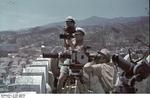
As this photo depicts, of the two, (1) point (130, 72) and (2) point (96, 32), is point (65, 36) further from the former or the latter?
(1) point (130, 72)

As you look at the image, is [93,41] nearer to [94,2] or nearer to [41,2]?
[94,2]

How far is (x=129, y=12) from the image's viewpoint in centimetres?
150

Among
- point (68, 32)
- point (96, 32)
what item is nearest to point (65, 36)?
point (68, 32)

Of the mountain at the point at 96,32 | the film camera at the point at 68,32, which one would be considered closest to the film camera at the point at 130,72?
the mountain at the point at 96,32

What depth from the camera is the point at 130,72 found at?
140 centimetres

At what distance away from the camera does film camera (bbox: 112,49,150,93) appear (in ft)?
4.55

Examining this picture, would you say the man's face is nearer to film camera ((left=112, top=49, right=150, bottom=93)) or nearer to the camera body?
A: the camera body

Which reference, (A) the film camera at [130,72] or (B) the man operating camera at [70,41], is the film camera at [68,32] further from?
(A) the film camera at [130,72]

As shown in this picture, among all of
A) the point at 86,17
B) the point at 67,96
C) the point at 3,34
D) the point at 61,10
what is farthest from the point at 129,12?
the point at 3,34

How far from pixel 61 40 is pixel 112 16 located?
243mm

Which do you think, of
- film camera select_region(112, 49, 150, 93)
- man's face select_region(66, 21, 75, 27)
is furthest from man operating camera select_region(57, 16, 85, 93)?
film camera select_region(112, 49, 150, 93)

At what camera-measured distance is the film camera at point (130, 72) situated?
1388 millimetres

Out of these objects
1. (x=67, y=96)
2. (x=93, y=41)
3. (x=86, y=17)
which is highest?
(x=86, y=17)

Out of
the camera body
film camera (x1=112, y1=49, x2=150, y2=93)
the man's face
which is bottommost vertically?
film camera (x1=112, y1=49, x2=150, y2=93)
